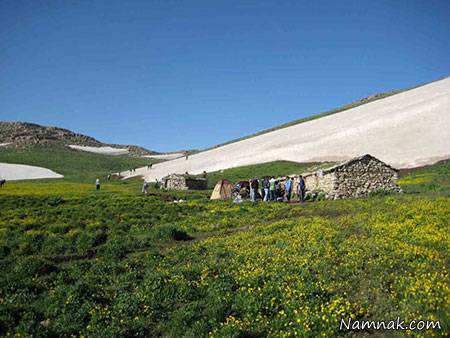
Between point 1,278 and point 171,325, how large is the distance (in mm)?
7718

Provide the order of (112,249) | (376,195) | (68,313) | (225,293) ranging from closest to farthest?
(68,313) → (225,293) → (112,249) → (376,195)

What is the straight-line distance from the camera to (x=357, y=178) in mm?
33281

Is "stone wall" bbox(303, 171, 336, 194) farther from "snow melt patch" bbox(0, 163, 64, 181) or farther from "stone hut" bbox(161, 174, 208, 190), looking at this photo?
"snow melt patch" bbox(0, 163, 64, 181)

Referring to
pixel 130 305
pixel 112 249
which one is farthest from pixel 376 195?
pixel 130 305

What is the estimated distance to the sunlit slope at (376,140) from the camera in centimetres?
5534

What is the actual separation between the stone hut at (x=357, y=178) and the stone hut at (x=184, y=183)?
28557 millimetres

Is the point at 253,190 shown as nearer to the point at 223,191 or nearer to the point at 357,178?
the point at 223,191

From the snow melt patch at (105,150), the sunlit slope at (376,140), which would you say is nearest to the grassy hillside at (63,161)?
the snow melt patch at (105,150)

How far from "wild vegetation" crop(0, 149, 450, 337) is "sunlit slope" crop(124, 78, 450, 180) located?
125 ft

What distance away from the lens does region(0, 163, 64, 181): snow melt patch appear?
97500mm

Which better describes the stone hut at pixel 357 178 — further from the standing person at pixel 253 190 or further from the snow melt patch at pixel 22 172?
the snow melt patch at pixel 22 172

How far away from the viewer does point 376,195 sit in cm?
3152

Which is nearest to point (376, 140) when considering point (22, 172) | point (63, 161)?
point (22, 172)

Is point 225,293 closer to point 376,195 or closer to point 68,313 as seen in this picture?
point 68,313
